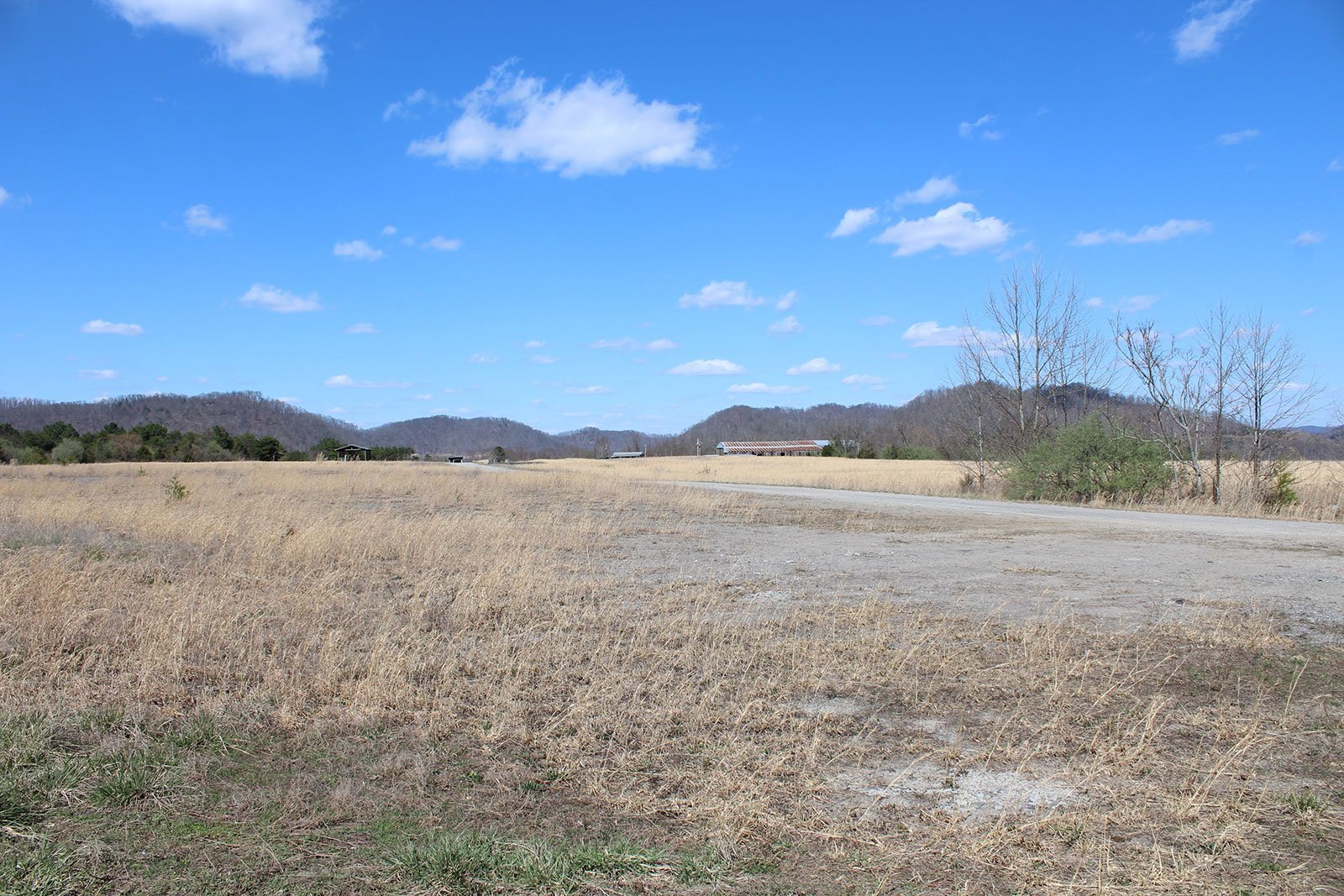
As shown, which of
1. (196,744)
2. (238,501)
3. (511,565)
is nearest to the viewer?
(196,744)

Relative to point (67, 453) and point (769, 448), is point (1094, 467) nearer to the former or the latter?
point (67, 453)

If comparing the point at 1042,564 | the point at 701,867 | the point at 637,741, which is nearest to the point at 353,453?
the point at 1042,564

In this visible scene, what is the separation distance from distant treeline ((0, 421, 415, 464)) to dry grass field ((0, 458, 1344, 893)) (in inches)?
2592

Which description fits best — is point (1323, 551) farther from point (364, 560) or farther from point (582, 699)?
point (364, 560)

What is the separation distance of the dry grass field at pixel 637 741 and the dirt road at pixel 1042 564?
37 cm

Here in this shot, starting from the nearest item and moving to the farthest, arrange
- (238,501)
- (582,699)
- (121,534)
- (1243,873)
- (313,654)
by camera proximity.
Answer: (1243,873) < (582,699) < (313,654) < (121,534) < (238,501)

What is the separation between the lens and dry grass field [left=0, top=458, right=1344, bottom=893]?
353 centimetres

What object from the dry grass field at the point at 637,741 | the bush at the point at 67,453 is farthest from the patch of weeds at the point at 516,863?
the bush at the point at 67,453

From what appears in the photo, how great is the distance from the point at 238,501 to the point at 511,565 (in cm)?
1385

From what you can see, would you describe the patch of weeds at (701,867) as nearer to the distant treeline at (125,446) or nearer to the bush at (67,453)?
the distant treeline at (125,446)

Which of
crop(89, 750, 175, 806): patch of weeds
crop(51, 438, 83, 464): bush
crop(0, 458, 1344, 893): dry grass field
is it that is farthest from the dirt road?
crop(51, 438, 83, 464): bush

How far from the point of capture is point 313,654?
6727 millimetres

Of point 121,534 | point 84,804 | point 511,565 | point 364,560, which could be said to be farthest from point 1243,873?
point 121,534

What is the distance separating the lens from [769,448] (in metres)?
155
